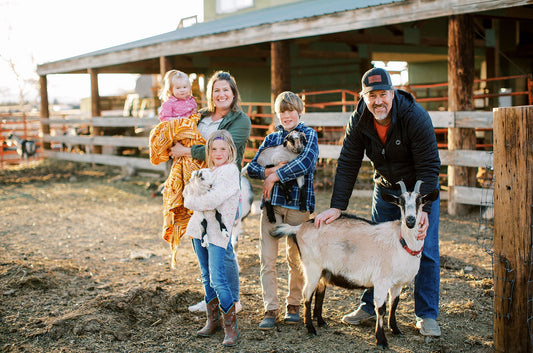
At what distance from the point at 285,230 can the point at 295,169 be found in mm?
454

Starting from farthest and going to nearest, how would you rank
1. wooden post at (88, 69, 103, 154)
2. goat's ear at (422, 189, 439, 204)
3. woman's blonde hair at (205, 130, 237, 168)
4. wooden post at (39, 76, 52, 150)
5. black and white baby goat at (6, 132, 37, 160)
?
1. wooden post at (39, 76, 52, 150)
2. black and white baby goat at (6, 132, 37, 160)
3. wooden post at (88, 69, 103, 154)
4. woman's blonde hair at (205, 130, 237, 168)
5. goat's ear at (422, 189, 439, 204)

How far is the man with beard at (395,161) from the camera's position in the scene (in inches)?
134

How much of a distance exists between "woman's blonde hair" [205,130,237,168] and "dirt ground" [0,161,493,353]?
1.29 m

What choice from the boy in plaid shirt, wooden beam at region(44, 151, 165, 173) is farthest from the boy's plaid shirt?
wooden beam at region(44, 151, 165, 173)

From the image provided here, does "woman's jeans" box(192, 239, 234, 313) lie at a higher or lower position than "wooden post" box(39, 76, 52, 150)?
lower

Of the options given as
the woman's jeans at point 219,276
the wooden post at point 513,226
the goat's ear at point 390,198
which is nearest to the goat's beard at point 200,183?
the woman's jeans at point 219,276

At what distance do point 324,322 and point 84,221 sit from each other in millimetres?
5342

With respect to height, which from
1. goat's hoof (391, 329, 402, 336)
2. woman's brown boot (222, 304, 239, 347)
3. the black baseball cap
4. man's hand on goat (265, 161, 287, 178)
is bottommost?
goat's hoof (391, 329, 402, 336)

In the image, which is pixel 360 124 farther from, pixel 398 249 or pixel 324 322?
pixel 324 322

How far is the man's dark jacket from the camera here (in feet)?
11.3

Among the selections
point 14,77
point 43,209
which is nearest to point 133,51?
point 43,209

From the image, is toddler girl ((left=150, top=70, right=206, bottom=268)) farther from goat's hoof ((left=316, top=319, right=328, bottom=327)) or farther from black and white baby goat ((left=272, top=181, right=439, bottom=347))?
goat's hoof ((left=316, top=319, right=328, bottom=327))

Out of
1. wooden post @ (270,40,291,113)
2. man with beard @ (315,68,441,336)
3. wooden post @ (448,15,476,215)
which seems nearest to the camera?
man with beard @ (315,68,441,336)

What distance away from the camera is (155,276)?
508cm
